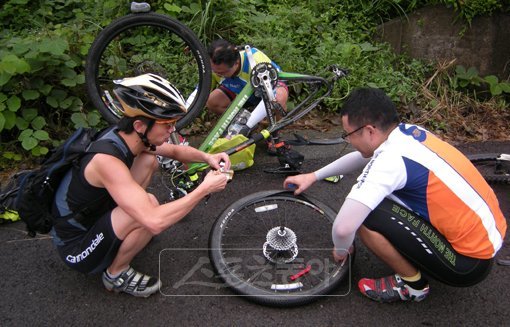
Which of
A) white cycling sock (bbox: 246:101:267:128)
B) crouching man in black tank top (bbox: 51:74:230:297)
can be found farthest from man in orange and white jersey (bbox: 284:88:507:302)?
white cycling sock (bbox: 246:101:267:128)

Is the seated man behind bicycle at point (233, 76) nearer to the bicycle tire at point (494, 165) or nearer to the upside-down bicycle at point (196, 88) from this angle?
the upside-down bicycle at point (196, 88)

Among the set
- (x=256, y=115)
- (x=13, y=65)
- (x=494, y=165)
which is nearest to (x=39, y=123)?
(x=13, y=65)

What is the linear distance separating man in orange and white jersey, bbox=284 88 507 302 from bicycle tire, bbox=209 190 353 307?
0.42 m

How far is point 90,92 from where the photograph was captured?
12.9ft

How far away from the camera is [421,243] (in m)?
2.45

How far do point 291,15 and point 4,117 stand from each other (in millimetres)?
3684

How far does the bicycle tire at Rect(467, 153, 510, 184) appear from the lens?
12.2 ft

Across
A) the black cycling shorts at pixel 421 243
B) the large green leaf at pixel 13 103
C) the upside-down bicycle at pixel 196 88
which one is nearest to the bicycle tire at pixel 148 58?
the upside-down bicycle at pixel 196 88

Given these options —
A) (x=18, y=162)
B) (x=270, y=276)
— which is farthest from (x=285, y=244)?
(x=18, y=162)

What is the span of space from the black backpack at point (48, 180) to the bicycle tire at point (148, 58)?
4.59ft

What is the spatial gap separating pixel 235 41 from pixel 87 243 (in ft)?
12.0

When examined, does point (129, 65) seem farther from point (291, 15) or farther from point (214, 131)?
point (291, 15)

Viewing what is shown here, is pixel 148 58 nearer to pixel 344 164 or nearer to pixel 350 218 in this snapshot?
pixel 344 164

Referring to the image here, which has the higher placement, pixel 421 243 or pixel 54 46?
pixel 421 243
